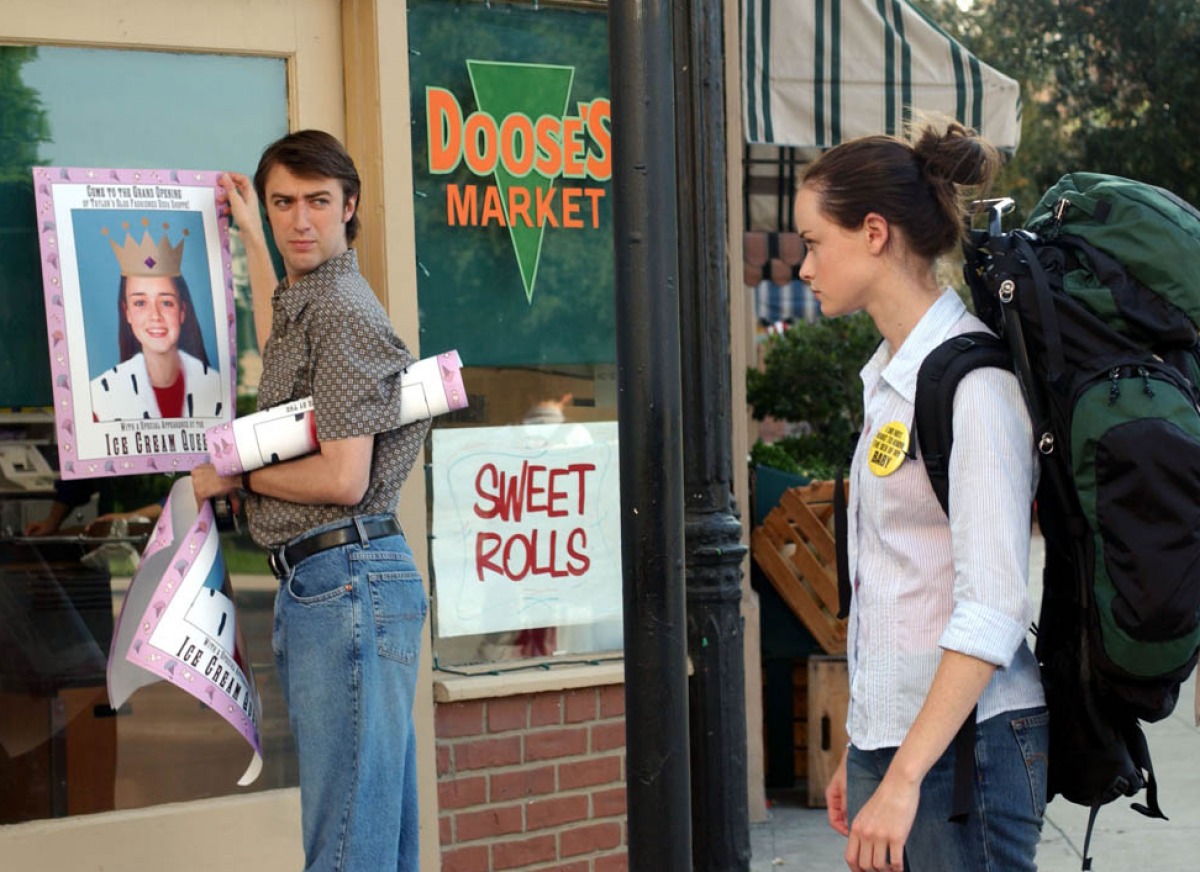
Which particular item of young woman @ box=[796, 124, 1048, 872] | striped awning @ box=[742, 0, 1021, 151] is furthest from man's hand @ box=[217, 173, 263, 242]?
striped awning @ box=[742, 0, 1021, 151]

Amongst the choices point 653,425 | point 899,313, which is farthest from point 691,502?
point 899,313

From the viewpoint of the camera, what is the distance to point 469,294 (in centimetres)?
455

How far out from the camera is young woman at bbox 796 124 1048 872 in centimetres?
225

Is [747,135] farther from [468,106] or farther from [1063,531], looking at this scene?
[1063,531]

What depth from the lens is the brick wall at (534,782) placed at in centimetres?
451

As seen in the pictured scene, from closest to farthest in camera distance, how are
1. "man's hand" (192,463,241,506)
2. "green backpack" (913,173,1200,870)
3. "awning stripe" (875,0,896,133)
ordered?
"green backpack" (913,173,1200,870), "man's hand" (192,463,241,506), "awning stripe" (875,0,896,133)

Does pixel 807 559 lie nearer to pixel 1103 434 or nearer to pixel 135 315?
pixel 135 315

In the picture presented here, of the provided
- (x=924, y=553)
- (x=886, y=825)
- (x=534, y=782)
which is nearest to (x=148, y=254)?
(x=534, y=782)

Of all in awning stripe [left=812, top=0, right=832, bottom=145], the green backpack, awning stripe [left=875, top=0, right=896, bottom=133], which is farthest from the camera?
awning stripe [left=875, top=0, right=896, bottom=133]

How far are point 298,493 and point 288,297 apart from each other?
0.46 meters

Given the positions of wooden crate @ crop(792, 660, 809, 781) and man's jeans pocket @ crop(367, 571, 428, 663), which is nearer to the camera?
man's jeans pocket @ crop(367, 571, 428, 663)

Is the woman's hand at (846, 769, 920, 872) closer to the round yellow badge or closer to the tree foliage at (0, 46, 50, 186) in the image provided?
the round yellow badge

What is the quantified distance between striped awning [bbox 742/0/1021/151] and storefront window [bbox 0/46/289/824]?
2.21 meters

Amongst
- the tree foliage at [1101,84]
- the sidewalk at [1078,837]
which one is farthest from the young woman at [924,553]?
the tree foliage at [1101,84]
